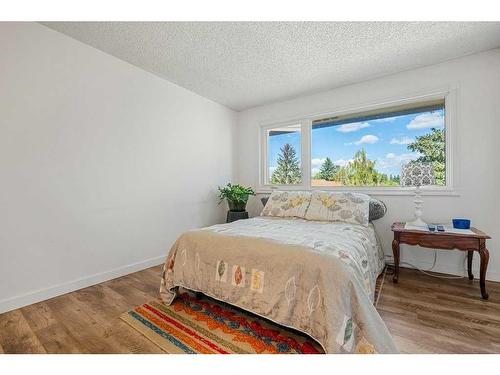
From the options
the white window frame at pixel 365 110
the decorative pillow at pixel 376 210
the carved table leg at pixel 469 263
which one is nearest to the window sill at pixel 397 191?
the white window frame at pixel 365 110

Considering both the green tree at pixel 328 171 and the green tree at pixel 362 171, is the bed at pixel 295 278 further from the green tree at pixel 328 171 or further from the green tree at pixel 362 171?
the green tree at pixel 328 171

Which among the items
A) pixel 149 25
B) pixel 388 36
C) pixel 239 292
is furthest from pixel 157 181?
pixel 388 36

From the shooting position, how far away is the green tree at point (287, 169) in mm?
3787

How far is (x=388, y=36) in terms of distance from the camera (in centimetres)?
213

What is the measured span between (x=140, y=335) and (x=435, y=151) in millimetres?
3460

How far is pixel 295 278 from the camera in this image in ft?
4.55

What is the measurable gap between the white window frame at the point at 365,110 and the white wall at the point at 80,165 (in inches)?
53.4

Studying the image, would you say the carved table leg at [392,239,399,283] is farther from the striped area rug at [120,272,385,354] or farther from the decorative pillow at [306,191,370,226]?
the striped area rug at [120,272,385,354]

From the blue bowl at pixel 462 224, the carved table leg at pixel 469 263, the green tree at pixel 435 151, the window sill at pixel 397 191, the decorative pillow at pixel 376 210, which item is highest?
the green tree at pixel 435 151

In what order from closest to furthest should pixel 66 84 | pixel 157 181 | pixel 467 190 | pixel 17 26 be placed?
pixel 17 26 → pixel 66 84 → pixel 467 190 → pixel 157 181

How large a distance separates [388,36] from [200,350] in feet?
9.70

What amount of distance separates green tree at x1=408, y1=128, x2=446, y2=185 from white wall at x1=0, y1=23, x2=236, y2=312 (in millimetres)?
3072

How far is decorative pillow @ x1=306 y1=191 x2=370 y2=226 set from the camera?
2453mm
